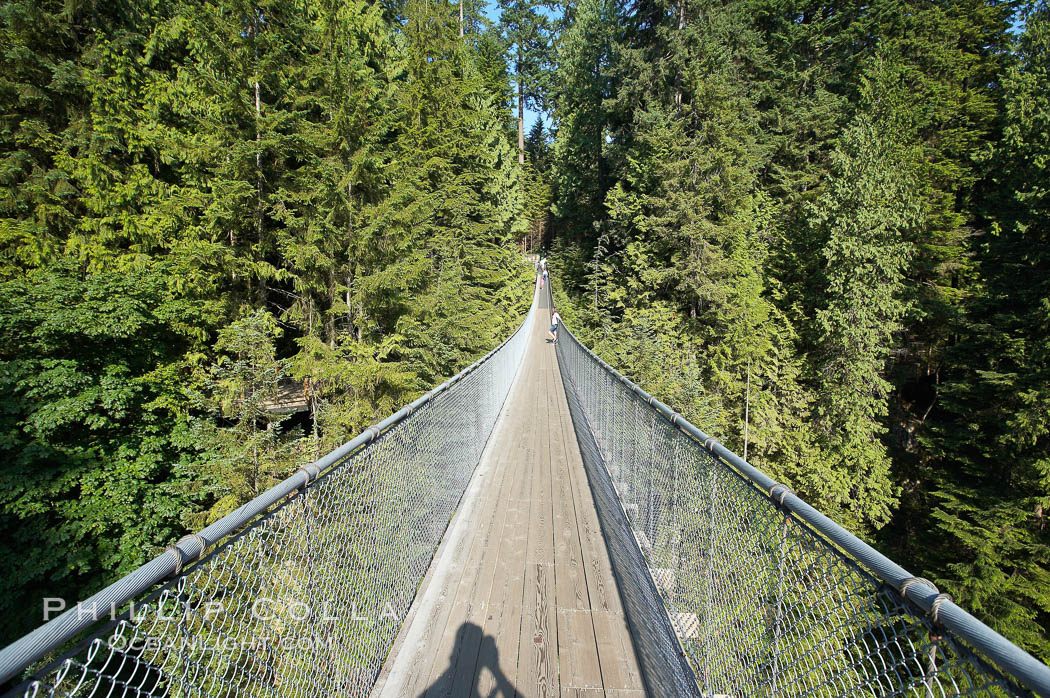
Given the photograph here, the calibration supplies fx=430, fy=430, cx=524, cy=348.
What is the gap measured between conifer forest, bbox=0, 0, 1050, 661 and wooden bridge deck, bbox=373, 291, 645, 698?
7.25 metres

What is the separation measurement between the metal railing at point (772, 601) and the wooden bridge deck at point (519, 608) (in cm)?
30

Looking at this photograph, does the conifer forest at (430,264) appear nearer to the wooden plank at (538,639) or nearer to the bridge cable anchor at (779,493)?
the wooden plank at (538,639)

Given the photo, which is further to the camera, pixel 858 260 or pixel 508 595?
pixel 858 260

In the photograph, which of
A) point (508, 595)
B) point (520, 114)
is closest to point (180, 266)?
point (508, 595)

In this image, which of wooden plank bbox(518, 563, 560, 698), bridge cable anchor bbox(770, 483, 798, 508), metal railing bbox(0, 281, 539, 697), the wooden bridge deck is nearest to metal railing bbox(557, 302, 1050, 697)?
bridge cable anchor bbox(770, 483, 798, 508)

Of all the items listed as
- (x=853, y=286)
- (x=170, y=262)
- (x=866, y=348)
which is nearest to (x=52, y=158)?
(x=170, y=262)

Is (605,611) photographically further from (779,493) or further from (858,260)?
(858,260)

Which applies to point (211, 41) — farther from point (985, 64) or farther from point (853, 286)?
point (985, 64)

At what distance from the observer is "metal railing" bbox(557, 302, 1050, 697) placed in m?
0.90

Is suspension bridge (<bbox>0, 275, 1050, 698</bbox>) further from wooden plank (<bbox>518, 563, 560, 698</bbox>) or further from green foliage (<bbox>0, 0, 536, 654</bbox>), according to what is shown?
green foliage (<bbox>0, 0, 536, 654</bbox>)

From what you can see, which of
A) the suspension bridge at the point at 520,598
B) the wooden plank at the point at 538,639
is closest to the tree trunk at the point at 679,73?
the suspension bridge at the point at 520,598

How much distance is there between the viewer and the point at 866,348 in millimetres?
14648

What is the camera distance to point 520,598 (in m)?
3.08

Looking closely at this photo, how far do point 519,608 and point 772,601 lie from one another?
1.81 m
